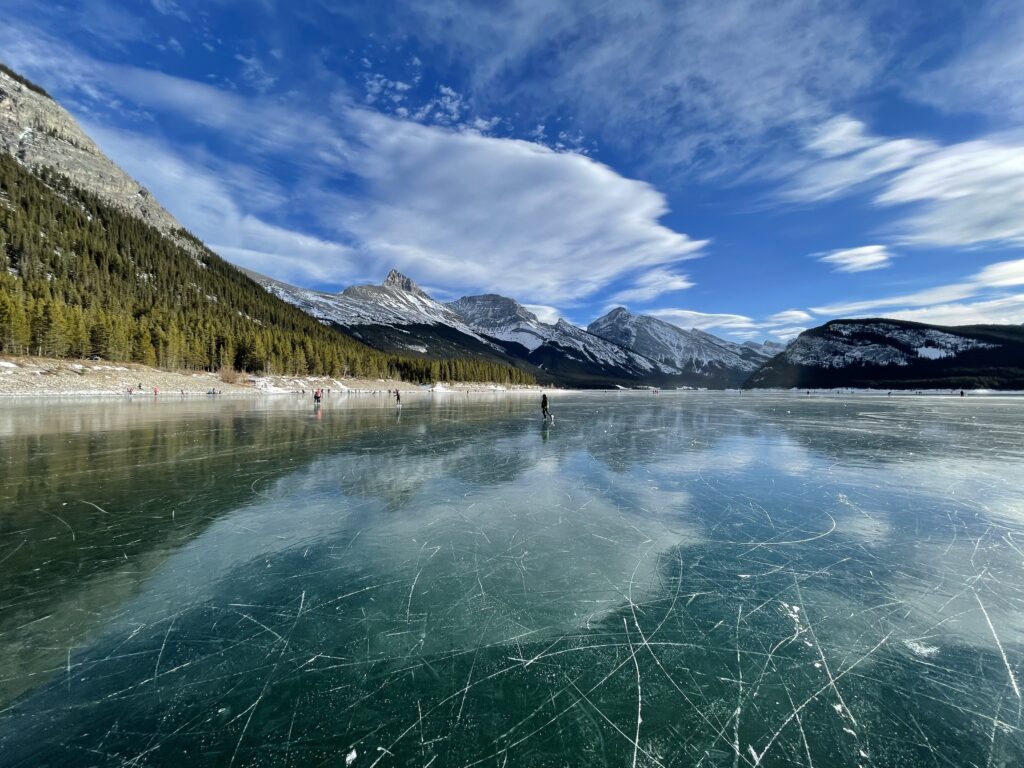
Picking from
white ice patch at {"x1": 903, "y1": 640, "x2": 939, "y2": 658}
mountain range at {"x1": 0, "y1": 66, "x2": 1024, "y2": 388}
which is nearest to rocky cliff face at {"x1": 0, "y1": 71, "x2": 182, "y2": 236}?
mountain range at {"x1": 0, "y1": 66, "x2": 1024, "y2": 388}

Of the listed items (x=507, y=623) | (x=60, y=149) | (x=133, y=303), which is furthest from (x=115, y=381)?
(x=60, y=149)

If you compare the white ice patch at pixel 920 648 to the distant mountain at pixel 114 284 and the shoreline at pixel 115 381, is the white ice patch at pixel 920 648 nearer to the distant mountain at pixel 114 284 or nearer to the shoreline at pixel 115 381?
the shoreline at pixel 115 381

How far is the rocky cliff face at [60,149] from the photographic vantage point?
130125mm

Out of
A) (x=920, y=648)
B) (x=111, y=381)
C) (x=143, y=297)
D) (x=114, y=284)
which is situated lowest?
(x=920, y=648)

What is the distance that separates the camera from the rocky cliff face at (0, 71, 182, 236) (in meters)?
130

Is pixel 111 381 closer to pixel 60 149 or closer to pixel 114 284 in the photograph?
pixel 114 284

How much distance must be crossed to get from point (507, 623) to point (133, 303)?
10858 centimetres

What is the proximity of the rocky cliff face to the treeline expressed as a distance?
429 inches

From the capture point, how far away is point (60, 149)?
137m

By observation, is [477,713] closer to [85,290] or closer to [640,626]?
[640,626]

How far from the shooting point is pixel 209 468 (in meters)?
12.2

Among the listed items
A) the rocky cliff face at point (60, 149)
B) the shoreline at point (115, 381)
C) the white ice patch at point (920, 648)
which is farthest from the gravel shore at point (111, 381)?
the rocky cliff face at point (60, 149)

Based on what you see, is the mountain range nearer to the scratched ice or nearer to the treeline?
the treeline

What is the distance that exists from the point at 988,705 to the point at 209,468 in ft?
50.9
